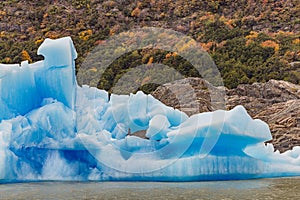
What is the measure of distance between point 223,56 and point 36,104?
847 inches

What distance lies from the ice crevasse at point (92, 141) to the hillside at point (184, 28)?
644 inches

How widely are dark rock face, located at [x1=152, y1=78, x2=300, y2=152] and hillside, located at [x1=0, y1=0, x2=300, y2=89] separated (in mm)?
2236

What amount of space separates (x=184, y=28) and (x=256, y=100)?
1410 cm

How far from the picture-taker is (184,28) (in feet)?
141

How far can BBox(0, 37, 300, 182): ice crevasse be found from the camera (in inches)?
597

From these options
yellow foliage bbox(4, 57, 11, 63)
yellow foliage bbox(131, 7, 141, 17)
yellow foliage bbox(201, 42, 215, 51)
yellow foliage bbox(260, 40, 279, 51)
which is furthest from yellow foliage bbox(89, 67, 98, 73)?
yellow foliage bbox(131, 7, 141, 17)

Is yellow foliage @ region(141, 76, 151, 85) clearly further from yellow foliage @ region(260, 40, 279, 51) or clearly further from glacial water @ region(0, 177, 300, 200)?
glacial water @ region(0, 177, 300, 200)

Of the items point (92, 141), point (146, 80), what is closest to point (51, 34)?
point (146, 80)

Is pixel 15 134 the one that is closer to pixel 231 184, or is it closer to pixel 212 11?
pixel 231 184

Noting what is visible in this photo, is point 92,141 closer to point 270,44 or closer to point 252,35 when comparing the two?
point 270,44

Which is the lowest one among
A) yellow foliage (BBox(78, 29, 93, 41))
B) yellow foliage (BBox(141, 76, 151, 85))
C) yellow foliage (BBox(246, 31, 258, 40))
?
yellow foliage (BBox(141, 76, 151, 85))

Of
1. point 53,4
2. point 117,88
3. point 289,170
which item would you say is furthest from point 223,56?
point 289,170

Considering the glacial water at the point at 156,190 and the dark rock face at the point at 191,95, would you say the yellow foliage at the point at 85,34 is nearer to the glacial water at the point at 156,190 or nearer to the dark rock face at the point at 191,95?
the dark rock face at the point at 191,95

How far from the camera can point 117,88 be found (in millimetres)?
31453
